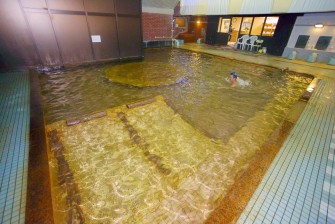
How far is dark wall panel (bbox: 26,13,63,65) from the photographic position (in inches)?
268

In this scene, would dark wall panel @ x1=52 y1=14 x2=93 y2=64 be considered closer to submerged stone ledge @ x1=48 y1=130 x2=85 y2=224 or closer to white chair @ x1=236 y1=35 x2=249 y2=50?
submerged stone ledge @ x1=48 y1=130 x2=85 y2=224

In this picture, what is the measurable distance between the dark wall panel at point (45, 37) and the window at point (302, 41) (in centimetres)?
1433

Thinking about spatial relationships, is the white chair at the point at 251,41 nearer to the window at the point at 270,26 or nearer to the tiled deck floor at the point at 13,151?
the window at the point at 270,26

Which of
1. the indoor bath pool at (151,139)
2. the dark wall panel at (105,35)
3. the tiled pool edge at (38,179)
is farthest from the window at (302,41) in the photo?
the tiled pool edge at (38,179)

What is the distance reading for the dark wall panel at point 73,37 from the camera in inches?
290

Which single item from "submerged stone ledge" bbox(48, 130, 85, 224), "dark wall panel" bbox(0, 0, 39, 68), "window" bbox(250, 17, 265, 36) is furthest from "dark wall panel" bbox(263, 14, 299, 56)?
"dark wall panel" bbox(0, 0, 39, 68)

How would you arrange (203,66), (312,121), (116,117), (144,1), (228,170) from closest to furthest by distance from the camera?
1. (228,170)
2. (312,121)
3. (116,117)
4. (203,66)
5. (144,1)

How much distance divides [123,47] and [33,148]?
316 inches

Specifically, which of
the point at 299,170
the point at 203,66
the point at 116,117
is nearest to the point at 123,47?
the point at 203,66

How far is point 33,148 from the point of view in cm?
285

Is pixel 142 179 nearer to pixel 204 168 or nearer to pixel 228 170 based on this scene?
pixel 204 168

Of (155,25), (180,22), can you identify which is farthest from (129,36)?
(180,22)

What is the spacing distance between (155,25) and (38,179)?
14625 mm

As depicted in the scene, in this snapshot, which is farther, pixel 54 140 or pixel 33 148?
pixel 54 140
